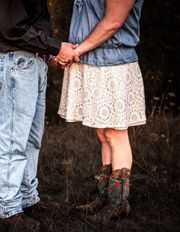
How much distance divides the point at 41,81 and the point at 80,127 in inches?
123

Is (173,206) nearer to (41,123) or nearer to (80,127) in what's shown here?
(41,123)

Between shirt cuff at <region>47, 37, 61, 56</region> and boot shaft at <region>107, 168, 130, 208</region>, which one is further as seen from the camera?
boot shaft at <region>107, 168, 130, 208</region>

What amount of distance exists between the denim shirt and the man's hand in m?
0.10

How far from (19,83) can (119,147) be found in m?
0.88

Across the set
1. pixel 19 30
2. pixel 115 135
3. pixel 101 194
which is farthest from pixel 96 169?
pixel 19 30

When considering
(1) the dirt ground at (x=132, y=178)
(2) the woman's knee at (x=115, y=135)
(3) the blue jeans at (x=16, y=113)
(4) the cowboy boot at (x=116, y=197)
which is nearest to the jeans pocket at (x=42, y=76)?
(3) the blue jeans at (x=16, y=113)

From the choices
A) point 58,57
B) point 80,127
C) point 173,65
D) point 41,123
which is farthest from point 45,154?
point 173,65

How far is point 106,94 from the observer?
11.4 feet

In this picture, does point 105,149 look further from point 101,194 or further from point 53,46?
point 53,46

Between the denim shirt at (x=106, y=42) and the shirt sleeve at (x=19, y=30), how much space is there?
0.30 m

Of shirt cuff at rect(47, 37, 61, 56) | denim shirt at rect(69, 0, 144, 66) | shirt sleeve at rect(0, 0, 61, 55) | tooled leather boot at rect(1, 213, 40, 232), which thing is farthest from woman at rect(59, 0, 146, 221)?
tooled leather boot at rect(1, 213, 40, 232)

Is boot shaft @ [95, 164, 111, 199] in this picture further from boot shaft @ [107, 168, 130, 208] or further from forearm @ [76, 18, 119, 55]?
forearm @ [76, 18, 119, 55]

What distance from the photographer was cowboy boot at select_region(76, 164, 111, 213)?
3.84 metres

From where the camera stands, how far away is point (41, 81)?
342 cm
